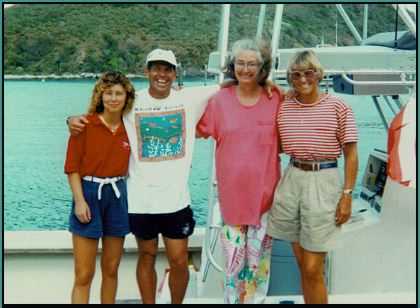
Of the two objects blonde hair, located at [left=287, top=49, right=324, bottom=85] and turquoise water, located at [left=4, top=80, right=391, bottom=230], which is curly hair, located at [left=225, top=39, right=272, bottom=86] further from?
turquoise water, located at [left=4, top=80, right=391, bottom=230]

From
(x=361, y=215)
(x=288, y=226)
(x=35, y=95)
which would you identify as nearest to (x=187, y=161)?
(x=288, y=226)

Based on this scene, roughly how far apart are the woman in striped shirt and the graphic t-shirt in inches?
15.4

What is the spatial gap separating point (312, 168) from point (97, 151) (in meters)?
0.85

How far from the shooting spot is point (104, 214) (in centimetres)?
284

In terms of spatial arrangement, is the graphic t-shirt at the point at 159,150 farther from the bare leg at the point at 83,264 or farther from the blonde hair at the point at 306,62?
the blonde hair at the point at 306,62

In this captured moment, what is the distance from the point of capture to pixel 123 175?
285 centimetres

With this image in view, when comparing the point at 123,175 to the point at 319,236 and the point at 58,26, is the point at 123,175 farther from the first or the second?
the point at 58,26

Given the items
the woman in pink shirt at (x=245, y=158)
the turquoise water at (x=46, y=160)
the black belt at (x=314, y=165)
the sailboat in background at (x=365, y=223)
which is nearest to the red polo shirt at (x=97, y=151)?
the woman in pink shirt at (x=245, y=158)

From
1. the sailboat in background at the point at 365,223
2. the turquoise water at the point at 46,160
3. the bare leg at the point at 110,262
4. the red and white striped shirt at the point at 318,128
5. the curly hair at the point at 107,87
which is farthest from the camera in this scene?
the turquoise water at the point at 46,160

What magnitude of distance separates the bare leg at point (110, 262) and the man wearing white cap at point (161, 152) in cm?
9

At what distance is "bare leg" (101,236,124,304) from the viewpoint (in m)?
2.89

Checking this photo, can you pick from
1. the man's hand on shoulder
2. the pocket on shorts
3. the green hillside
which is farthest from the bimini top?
the green hillside

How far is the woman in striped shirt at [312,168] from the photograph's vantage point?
268cm
